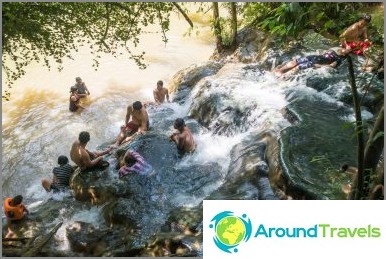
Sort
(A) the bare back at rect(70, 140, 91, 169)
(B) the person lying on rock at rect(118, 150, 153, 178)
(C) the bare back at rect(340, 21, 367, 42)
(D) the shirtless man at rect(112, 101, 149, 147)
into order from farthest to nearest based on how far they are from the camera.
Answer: (D) the shirtless man at rect(112, 101, 149, 147), (A) the bare back at rect(70, 140, 91, 169), (B) the person lying on rock at rect(118, 150, 153, 178), (C) the bare back at rect(340, 21, 367, 42)

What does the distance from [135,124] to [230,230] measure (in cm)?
517

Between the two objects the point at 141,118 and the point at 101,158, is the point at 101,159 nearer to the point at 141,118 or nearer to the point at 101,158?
the point at 101,158

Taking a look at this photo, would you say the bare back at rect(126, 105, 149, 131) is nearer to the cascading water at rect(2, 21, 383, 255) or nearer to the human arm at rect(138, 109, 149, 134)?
the human arm at rect(138, 109, 149, 134)

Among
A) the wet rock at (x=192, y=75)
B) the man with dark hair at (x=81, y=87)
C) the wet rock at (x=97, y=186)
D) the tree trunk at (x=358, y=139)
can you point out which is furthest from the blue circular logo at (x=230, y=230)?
the man with dark hair at (x=81, y=87)

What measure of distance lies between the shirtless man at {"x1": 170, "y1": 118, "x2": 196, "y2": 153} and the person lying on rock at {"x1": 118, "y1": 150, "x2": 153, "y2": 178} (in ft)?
2.43

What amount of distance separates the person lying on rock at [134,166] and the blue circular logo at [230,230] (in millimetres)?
3371

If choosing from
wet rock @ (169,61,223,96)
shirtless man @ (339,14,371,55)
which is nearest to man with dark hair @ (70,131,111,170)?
wet rock @ (169,61,223,96)

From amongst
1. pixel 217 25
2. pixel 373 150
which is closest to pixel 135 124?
pixel 217 25

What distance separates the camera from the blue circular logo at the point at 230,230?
312 cm

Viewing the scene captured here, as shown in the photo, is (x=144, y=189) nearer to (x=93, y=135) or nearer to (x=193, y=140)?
(x=193, y=140)

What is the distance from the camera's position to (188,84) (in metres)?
10.5

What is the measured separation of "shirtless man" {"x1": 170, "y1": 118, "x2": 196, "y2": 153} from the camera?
698 centimetres

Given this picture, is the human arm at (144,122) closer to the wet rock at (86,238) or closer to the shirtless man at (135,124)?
the shirtless man at (135,124)

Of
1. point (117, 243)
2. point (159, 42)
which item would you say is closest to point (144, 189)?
point (117, 243)
